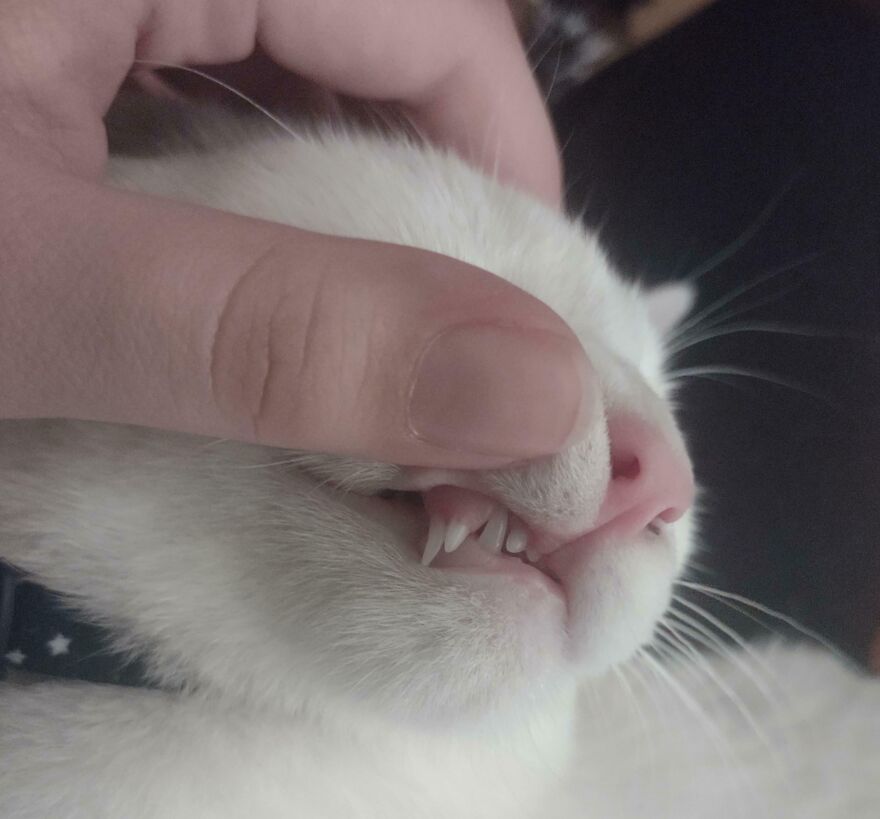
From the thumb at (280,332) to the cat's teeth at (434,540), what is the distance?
57 mm

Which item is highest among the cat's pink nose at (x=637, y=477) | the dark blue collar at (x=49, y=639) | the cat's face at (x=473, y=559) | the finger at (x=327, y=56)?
the finger at (x=327, y=56)

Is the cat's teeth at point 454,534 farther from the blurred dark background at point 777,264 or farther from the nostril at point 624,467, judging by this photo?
the blurred dark background at point 777,264

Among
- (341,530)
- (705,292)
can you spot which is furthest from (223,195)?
(705,292)

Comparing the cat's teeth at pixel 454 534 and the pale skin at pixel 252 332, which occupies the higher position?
the pale skin at pixel 252 332

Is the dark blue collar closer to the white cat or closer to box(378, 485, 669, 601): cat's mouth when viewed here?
the white cat

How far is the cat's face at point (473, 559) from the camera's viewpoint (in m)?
0.46

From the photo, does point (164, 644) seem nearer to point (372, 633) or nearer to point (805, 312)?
point (372, 633)

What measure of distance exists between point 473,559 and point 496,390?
0.12 meters

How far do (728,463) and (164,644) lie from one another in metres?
0.76

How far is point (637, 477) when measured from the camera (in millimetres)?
479

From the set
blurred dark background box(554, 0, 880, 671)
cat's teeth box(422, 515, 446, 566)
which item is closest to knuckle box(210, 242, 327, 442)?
cat's teeth box(422, 515, 446, 566)

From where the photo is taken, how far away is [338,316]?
387mm

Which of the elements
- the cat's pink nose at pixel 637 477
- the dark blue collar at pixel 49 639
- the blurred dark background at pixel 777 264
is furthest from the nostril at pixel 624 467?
the blurred dark background at pixel 777 264

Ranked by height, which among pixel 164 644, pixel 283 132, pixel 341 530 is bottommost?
pixel 164 644
